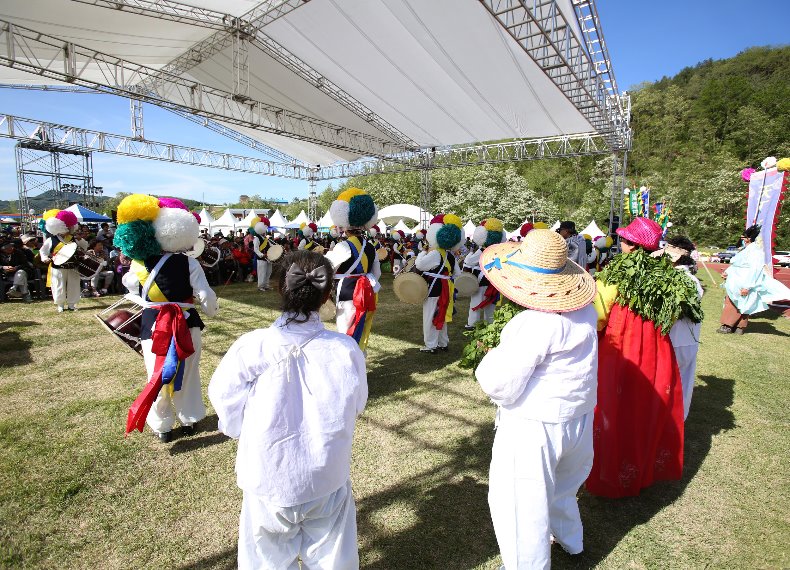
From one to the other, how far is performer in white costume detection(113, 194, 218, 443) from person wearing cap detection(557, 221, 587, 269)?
5.37 m

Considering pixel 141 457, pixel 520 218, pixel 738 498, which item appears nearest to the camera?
pixel 738 498

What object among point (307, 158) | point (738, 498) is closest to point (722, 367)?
point (738, 498)

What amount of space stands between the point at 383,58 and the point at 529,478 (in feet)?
36.4

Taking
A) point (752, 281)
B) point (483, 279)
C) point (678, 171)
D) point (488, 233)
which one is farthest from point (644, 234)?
point (678, 171)

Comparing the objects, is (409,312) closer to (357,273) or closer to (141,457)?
(357,273)

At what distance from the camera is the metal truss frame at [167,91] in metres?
8.13

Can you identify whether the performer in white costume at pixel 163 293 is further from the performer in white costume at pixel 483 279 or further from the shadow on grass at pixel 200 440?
the performer in white costume at pixel 483 279

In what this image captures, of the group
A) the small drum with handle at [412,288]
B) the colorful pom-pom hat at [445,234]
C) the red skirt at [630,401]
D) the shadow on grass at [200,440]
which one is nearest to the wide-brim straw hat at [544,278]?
the red skirt at [630,401]

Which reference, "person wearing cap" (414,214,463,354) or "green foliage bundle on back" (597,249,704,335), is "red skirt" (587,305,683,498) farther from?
"person wearing cap" (414,214,463,354)

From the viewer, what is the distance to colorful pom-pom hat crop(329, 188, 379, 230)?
14.9ft

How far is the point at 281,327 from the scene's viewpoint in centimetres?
152

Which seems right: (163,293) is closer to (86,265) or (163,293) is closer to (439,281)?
(439,281)

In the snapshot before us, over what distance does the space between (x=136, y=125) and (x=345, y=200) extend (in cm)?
1332

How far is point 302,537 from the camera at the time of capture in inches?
66.7
